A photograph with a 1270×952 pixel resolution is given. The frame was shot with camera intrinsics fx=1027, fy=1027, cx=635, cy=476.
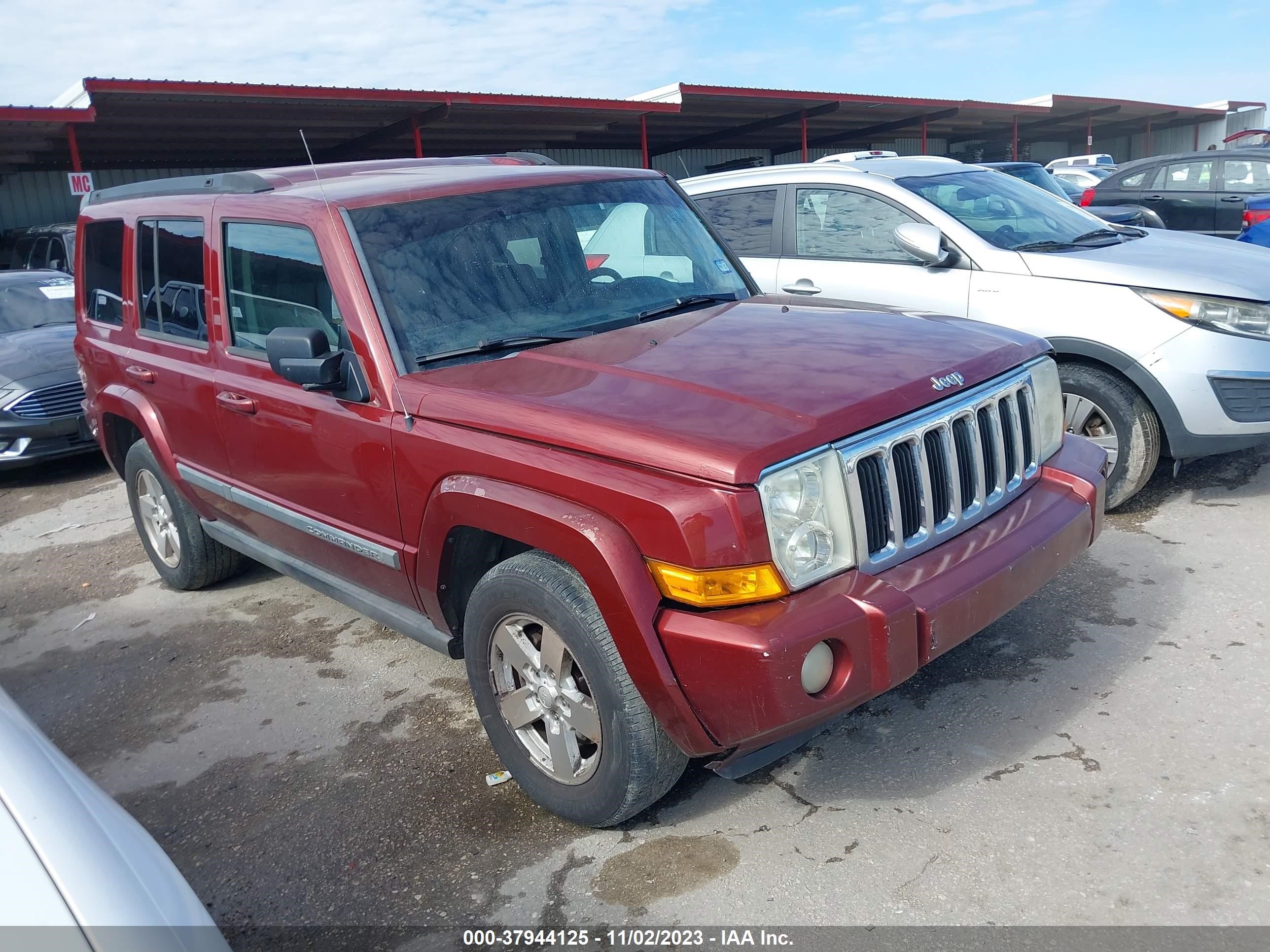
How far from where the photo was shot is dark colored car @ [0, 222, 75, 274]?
12.2 m

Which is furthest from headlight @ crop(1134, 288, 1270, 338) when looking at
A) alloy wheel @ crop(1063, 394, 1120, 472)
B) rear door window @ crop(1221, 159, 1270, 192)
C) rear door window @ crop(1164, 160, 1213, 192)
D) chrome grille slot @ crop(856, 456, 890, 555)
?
rear door window @ crop(1164, 160, 1213, 192)

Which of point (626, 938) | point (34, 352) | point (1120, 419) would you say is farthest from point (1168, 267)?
point (34, 352)

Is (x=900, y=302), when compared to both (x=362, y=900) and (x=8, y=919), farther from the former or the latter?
(x=8, y=919)

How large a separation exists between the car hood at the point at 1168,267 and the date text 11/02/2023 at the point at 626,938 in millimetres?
3703

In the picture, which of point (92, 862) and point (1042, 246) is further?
point (1042, 246)

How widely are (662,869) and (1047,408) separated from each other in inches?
77.3

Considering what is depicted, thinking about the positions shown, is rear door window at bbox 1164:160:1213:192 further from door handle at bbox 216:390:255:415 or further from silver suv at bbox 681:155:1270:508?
door handle at bbox 216:390:255:415

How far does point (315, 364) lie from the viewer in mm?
3207

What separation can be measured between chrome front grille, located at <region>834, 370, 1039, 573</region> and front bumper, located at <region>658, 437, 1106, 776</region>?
81 mm

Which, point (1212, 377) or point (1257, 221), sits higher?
point (1257, 221)

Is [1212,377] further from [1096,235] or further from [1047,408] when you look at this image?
[1047,408]

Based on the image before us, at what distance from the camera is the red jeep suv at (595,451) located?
2520mm

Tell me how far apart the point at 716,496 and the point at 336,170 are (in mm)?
2629

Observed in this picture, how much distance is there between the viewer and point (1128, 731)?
3221mm
